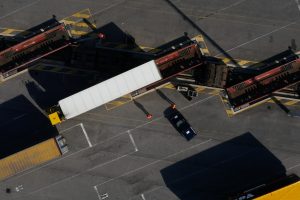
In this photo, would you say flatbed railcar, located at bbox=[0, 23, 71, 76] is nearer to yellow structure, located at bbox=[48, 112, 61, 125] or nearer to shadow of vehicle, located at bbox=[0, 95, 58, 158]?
shadow of vehicle, located at bbox=[0, 95, 58, 158]

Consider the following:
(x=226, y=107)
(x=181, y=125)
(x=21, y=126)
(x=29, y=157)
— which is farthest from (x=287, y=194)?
(x=21, y=126)

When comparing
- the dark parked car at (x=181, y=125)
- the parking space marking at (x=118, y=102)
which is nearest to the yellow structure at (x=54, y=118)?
the parking space marking at (x=118, y=102)

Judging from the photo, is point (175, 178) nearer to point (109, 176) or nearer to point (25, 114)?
point (109, 176)

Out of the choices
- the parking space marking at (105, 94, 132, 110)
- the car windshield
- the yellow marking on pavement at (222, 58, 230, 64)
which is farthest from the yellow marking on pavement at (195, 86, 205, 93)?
the parking space marking at (105, 94, 132, 110)

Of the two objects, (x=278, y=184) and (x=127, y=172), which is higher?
(x=127, y=172)

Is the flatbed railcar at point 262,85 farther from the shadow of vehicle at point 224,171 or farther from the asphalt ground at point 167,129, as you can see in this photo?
the shadow of vehicle at point 224,171

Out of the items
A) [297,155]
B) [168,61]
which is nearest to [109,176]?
[168,61]

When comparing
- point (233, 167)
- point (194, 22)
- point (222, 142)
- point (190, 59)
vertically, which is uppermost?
point (194, 22)
